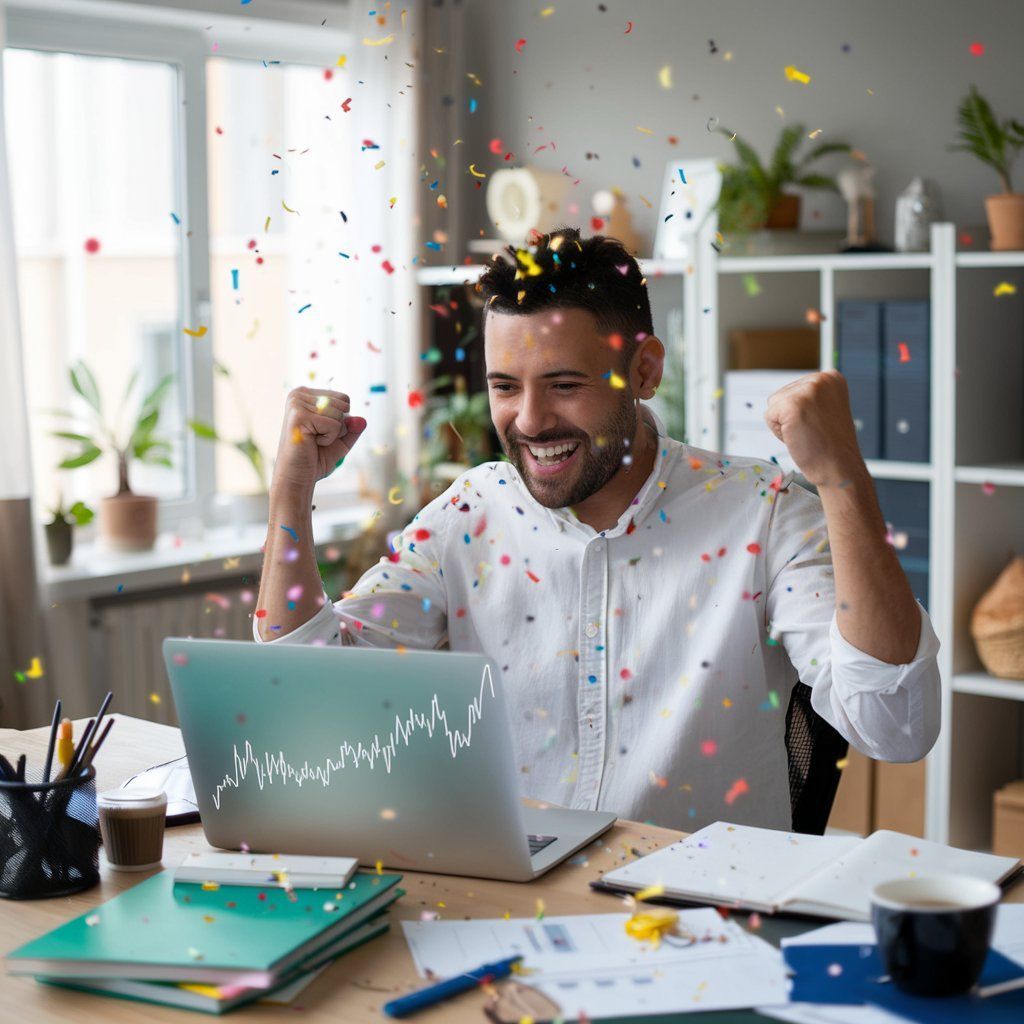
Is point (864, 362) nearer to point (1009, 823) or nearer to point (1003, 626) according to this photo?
point (1003, 626)

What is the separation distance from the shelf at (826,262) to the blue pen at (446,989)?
2.42m

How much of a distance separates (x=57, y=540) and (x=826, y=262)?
2.05 meters

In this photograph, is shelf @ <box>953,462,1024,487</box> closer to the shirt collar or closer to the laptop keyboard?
the shirt collar

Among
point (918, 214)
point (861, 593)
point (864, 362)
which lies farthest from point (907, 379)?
point (861, 593)

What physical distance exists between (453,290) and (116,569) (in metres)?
1.41

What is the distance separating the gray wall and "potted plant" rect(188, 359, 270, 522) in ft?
3.36

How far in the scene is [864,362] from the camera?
3.43 metres

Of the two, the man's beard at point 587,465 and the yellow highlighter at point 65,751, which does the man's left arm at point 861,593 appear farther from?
the yellow highlighter at point 65,751

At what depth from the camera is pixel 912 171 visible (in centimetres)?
369

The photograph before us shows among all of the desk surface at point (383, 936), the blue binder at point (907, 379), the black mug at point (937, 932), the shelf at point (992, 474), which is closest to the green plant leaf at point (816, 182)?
the blue binder at point (907, 379)

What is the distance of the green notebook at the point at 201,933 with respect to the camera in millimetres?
1255

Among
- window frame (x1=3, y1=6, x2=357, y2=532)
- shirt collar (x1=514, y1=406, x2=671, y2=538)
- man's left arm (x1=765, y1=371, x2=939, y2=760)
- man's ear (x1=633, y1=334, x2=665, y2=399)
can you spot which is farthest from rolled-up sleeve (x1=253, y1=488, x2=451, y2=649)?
window frame (x1=3, y1=6, x2=357, y2=532)

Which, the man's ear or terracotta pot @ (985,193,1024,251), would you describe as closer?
the man's ear

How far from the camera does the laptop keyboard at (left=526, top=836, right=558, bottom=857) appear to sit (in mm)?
1574
